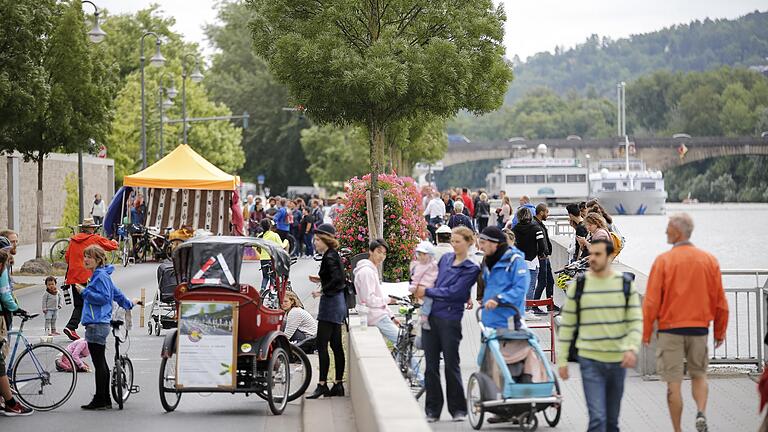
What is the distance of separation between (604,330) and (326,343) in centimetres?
423

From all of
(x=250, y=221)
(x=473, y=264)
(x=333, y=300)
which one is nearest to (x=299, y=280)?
(x=250, y=221)

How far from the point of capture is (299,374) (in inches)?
527

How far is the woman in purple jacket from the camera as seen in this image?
10.7 metres

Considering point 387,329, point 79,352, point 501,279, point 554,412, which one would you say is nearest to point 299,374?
point 387,329

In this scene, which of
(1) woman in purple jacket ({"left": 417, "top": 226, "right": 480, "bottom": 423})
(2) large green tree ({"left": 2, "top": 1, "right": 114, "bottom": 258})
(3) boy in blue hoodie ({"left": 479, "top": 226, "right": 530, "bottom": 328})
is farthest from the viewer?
(2) large green tree ({"left": 2, "top": 1, "right": 114, "bottom": 258})

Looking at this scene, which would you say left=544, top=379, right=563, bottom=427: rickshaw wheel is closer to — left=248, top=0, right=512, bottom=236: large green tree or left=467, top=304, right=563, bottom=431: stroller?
left=467, top=304, right=563, bottom=431: stroller

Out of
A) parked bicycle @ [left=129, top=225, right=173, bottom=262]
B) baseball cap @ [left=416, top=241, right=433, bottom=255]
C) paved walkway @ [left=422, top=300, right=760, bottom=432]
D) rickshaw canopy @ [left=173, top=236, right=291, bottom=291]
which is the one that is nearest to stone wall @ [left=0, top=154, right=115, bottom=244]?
parked bicycle @ [left=129, top=225, right=173, bottom=262]

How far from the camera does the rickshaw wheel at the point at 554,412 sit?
34.0ft

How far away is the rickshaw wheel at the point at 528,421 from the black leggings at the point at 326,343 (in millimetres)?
2644

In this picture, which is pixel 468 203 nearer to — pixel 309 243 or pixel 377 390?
pixel 309 243

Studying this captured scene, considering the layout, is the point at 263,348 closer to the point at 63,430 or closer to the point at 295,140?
the point at 63,430

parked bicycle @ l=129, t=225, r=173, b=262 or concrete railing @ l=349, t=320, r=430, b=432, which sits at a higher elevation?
parked bicycle @ l=129, t=225, r=173, b=262

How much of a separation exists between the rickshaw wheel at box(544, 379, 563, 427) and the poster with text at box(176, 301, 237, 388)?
2929 millimetres

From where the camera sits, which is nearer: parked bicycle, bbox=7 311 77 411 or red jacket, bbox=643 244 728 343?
red jacket, bbox=643 244 728 343
